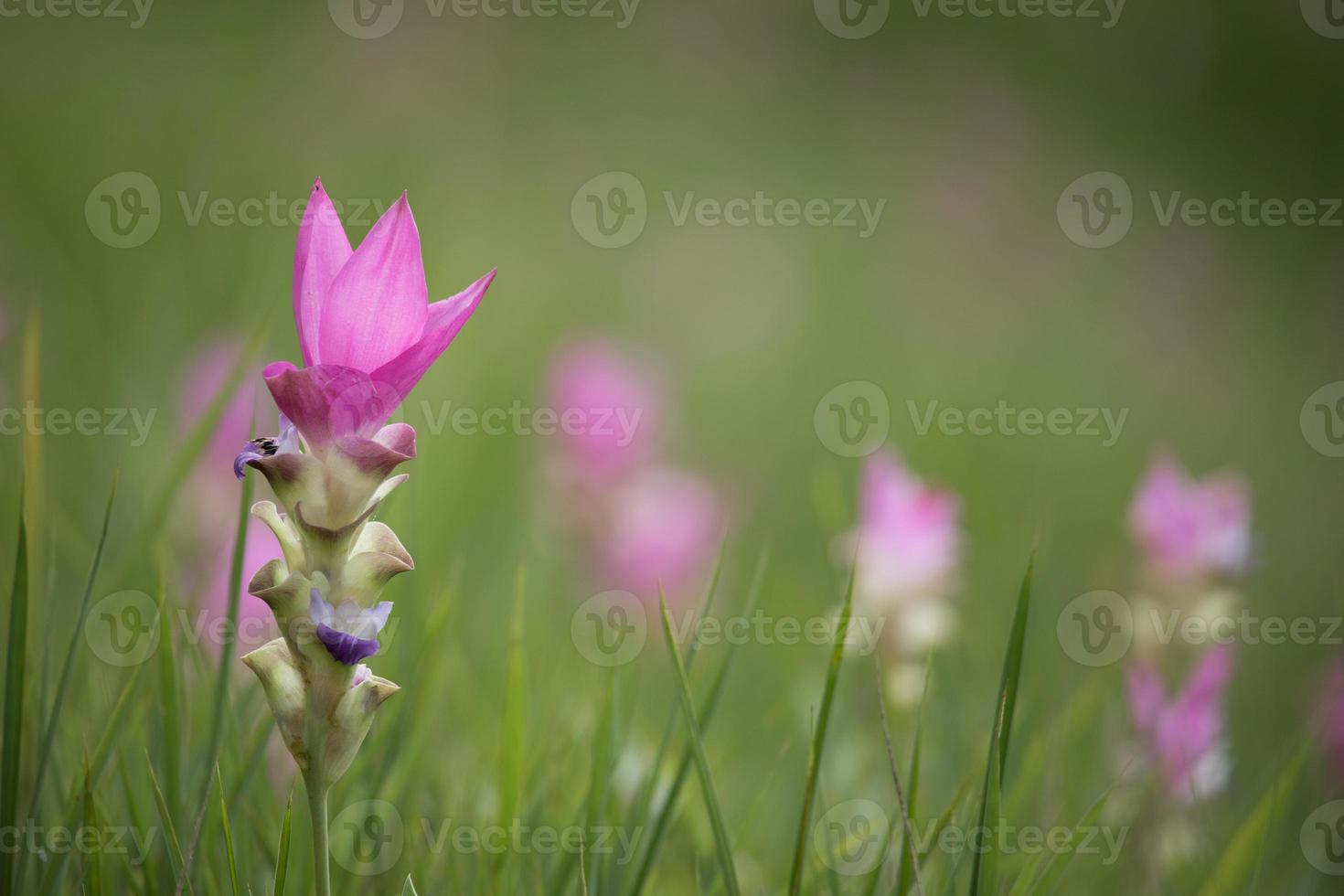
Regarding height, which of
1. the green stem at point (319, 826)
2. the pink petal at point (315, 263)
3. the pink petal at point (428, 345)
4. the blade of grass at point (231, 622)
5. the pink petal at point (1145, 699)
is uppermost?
the pink petal at point (315, 263)

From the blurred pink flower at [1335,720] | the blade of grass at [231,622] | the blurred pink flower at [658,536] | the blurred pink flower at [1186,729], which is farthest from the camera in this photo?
the blurred pink flower at [658,536]

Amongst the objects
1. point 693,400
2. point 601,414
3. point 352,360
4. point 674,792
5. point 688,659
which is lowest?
point 674,792

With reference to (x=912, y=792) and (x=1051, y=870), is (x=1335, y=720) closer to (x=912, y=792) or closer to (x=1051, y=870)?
(x=1051, y=870)

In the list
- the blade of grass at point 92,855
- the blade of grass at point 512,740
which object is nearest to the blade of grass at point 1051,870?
the blade of grass at point 512,740

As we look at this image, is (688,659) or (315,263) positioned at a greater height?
(315,263)

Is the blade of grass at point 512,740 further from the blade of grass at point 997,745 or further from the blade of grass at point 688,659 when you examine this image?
the blade of grass at point 997,745

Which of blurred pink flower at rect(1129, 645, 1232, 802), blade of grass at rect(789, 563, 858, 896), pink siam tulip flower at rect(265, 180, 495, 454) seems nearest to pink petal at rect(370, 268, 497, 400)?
pink siam tulip flower at rect(265, 180, 495, 454)

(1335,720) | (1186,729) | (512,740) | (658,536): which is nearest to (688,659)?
(512,740)

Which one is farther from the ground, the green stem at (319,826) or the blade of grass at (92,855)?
the green stem at (319,826)
